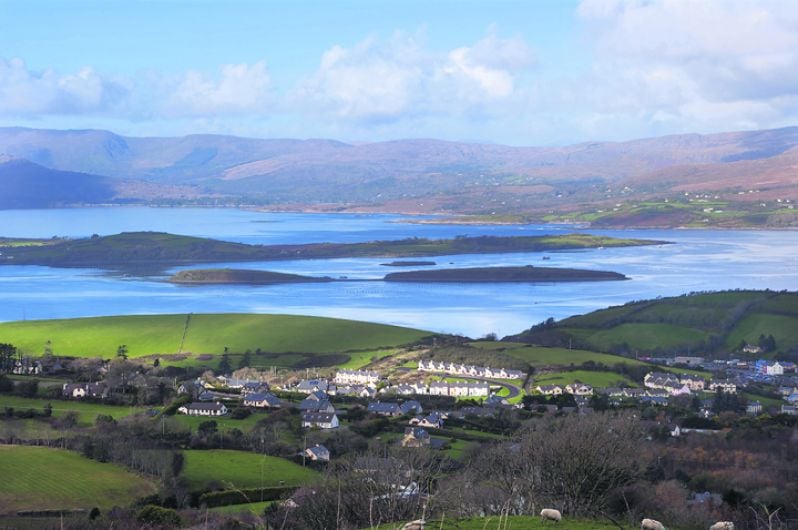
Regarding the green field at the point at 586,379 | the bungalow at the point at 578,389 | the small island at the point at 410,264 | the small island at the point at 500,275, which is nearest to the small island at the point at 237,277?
the small island at the point at 500,275

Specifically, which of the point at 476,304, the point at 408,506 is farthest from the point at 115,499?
the point at 476,304

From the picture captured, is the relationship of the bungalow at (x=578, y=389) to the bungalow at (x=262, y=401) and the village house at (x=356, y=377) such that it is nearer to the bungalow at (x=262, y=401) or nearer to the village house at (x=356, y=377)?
the village house at (x=356, y=377)

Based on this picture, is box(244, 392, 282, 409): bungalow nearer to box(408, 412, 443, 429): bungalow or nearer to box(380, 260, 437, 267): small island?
box(408, 412, 443, 429): bungalow

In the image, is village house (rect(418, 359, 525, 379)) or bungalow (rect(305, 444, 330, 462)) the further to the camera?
village house (rect(418, 359, 525, 379))

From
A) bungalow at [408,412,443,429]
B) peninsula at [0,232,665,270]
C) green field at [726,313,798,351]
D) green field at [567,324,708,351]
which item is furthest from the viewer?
peninsula at [0,232,665,270]

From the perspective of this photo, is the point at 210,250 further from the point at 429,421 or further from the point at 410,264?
the point at 429,421

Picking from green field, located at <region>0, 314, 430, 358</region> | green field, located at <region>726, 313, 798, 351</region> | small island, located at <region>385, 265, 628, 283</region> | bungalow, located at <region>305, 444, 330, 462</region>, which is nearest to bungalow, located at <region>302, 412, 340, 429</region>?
bungalow, located at <region>305, 444, 330, 462</region>

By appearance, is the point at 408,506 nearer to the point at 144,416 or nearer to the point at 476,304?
the point at 144,416
